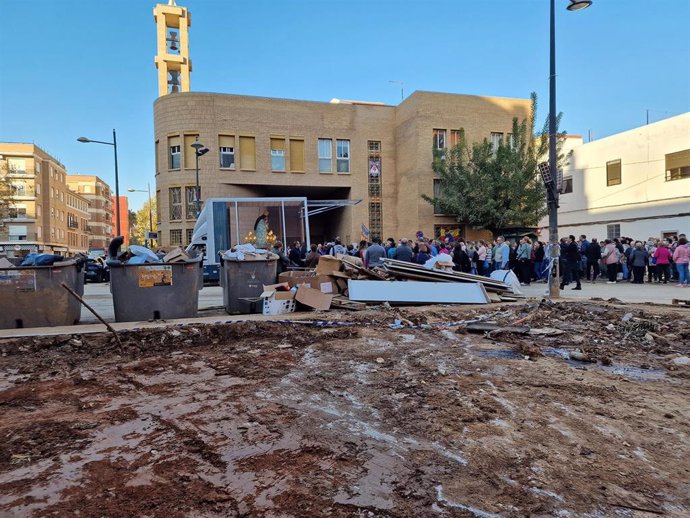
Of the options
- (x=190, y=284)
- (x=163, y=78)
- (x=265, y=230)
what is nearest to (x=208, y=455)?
(x=190, y=284)

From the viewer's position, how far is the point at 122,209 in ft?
390

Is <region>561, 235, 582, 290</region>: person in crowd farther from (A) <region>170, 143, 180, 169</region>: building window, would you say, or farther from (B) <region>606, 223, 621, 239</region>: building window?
(A) <region>170, 143, 180, 169</region>: building window

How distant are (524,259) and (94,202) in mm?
90879

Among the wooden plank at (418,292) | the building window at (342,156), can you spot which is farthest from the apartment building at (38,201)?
the wooden plank at (418,292)

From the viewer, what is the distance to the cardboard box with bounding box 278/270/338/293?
32.3ft

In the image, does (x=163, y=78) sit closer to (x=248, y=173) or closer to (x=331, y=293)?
(x=248, y=173)

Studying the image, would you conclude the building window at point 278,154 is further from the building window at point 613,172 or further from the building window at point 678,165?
the building window at point 678,165

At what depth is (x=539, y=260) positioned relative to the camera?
17031 mm

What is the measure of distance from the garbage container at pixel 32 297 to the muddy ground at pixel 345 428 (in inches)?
51.0

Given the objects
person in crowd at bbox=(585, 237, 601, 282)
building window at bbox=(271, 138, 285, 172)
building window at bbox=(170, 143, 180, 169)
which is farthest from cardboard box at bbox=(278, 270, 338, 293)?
building window at bbox=(170, 143, 180, 169)

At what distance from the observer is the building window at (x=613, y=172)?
28078 mm

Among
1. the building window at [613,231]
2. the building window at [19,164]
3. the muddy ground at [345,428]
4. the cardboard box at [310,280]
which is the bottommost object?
the muddy ground at [345,428]

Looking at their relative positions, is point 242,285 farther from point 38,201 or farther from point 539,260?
point 38,201

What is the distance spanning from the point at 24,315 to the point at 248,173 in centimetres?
2117
